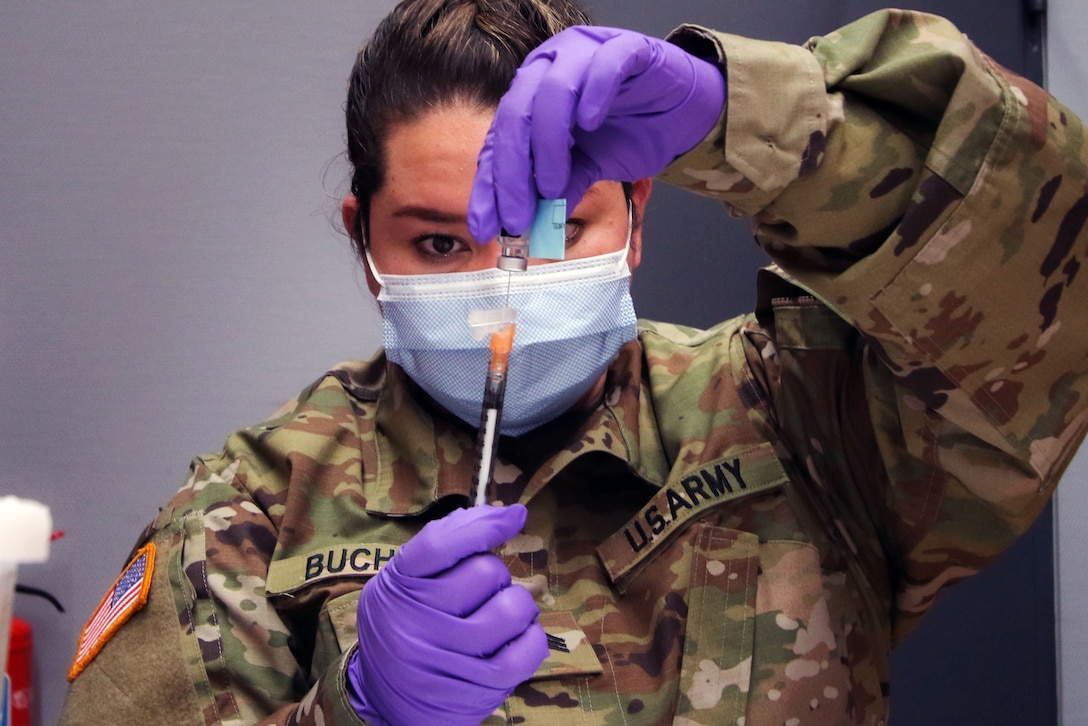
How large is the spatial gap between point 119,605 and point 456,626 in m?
0.45

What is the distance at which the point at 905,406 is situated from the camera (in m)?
1.00

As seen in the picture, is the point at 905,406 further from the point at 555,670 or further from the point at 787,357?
the point at 555,670

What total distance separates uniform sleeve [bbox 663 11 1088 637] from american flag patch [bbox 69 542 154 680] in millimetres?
675

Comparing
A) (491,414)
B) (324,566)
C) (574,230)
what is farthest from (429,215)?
(324,566)

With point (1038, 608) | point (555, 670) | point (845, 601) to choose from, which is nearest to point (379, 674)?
point (555, 670)

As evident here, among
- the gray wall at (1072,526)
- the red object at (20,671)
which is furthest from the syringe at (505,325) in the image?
the red object at (20,671)

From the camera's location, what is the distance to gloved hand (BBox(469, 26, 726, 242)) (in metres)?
0.85

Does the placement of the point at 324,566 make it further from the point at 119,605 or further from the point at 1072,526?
the point at 1072,526

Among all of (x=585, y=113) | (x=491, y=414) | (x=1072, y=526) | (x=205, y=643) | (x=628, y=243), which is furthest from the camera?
(x=1072, y=526)

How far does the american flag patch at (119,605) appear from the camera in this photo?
113cm

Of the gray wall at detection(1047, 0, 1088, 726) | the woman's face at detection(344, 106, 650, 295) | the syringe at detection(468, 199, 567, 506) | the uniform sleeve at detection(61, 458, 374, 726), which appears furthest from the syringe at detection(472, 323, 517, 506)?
the gray wall at detection(1047, 0, 1088, 726)

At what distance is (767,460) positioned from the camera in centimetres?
115

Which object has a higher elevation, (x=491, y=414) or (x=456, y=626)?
(x=491, y=414)

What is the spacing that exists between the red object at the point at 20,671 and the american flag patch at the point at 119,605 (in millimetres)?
600
